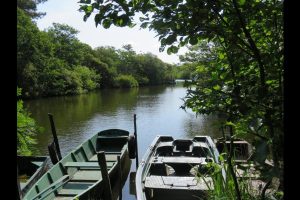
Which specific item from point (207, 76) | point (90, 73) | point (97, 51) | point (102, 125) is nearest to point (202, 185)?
point (207, 76)

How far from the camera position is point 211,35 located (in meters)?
2.29

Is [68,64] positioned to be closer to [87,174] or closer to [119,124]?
[119,124]

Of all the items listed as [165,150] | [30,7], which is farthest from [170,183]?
[30,7]

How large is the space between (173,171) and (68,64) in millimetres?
49590

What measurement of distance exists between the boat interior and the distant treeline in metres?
26.5

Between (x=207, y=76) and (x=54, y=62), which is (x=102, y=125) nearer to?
(x=207, y=76)

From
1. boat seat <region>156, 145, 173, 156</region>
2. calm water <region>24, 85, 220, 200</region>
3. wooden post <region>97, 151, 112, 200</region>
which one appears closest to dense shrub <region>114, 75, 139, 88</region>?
calm water <region>24, 85, 220, 200</region>

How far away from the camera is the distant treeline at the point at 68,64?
40125mm

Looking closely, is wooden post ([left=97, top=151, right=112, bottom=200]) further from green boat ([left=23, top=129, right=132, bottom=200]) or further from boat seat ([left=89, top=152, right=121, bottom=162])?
boat seat ([left=89, top=152, right=121, bottom=162])

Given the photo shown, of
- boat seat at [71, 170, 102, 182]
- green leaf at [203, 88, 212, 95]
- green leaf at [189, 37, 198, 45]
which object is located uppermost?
green leaf at [189, 37, 198, 45]

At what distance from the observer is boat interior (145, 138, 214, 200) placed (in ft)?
22.5

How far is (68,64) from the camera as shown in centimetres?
5600

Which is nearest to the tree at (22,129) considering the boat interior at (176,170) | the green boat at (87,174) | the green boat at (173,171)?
the green boat at (87,174)
